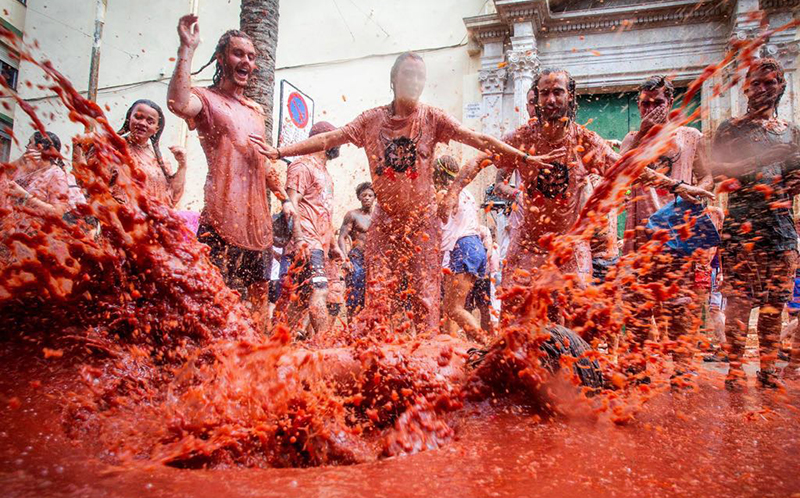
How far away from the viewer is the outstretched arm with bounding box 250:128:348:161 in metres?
3.63

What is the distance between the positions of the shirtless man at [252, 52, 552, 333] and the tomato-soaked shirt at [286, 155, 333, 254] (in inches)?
52.8

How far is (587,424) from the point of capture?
7.77 ft

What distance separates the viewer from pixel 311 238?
5.16 metres

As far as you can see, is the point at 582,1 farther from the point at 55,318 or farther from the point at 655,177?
the point at 55,318

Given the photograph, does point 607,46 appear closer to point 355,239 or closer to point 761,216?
point 355,239

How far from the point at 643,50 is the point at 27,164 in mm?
8510

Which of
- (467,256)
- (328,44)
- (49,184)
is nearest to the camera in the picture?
(49,184)

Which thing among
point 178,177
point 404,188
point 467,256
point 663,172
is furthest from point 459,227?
point 178,177

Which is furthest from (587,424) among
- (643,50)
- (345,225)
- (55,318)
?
(643,50)

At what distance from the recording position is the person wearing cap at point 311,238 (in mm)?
5039

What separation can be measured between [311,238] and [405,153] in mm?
1700

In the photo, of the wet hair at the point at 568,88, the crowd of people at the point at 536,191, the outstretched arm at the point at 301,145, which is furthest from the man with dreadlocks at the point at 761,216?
the outstretched arm at the point at 301,145

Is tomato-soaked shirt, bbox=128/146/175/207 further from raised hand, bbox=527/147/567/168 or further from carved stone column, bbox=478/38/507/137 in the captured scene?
carved stone column, bbox=478/38/507/137

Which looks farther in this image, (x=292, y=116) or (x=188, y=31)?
(x=292, y=116)
